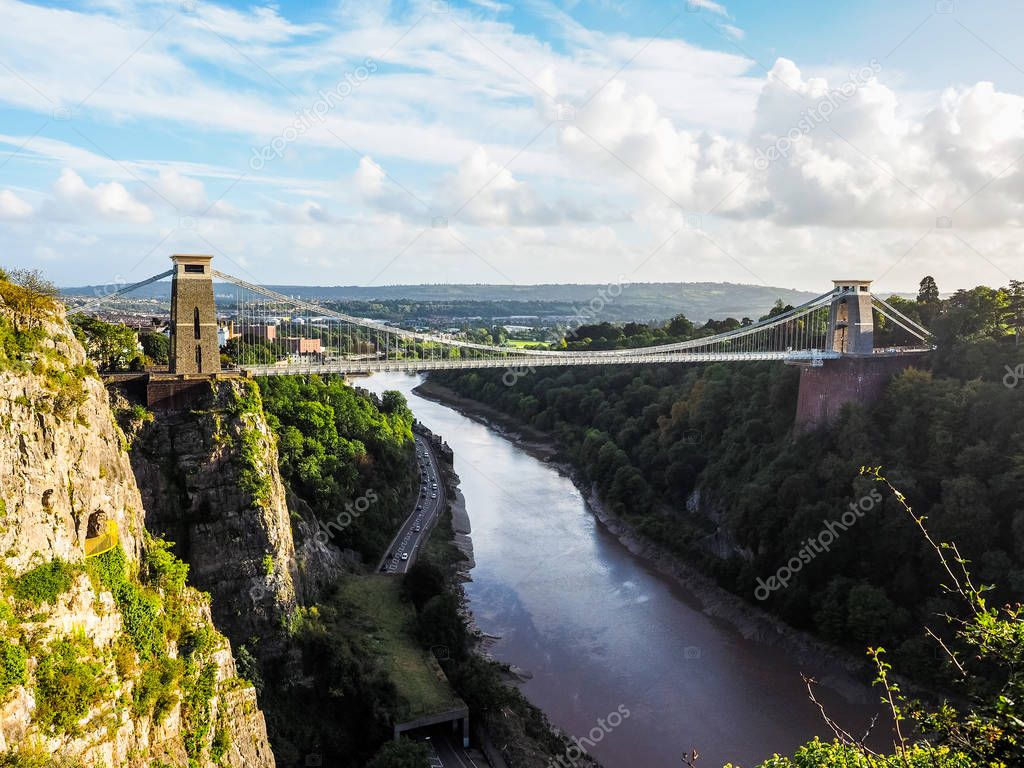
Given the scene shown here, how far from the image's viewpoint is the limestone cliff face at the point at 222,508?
1223cm

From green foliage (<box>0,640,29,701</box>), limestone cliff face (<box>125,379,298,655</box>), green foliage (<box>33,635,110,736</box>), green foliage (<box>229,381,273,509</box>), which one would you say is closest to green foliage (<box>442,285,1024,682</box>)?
limestone cliff face (<box>125,379,298,655</box>)

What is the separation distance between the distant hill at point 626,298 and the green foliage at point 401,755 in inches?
2696

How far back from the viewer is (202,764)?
8391 millimetres

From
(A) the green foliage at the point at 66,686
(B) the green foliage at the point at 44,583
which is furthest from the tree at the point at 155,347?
(A) the green foliage at the point at 66,686

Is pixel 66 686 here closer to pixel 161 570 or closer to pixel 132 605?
pixel 132 605

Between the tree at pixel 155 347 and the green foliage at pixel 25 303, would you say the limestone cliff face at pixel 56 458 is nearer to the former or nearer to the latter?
the green foliage at pixel 25 303

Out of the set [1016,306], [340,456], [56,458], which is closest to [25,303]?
[56,458]

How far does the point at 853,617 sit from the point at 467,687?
7585mm

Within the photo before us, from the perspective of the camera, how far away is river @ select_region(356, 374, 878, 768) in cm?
1295

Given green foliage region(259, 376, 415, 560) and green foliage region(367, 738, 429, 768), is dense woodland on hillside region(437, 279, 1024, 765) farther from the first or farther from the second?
green foliage region(367, 738, 429, 768)

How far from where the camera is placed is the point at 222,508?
12516 mm

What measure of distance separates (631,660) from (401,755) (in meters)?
6.07

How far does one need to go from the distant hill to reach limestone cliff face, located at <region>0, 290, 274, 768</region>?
70.1m

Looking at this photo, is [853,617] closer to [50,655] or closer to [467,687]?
[467,687]
